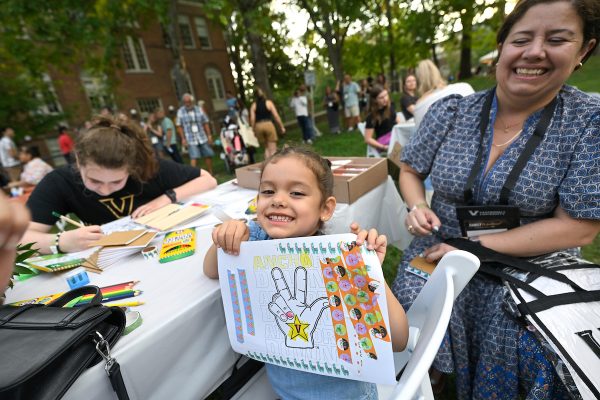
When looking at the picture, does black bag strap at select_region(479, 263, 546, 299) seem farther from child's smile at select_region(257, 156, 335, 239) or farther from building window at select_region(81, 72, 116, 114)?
building window at select_region(81, 72, 116, 114)

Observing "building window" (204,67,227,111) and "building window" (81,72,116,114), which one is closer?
"building window" (81,72,116,114)

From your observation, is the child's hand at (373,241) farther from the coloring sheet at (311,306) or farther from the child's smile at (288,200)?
the child's smile at (288,200)

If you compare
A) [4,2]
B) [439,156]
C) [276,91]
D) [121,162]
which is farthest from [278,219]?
[276,91]

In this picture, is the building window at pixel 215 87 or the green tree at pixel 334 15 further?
the building window at pixel 215 87

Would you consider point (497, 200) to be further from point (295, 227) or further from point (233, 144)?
point (233, 144)

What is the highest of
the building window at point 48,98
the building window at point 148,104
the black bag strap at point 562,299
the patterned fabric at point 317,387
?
the building window at point 48,98

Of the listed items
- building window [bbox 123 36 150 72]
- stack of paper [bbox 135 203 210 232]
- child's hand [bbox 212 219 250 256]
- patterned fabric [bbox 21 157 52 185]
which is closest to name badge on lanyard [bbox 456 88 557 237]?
child's hand [bbox 212 219 250 256]

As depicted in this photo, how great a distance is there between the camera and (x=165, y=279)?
4.03 ft

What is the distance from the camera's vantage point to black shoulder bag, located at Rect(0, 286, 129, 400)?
0.67 m

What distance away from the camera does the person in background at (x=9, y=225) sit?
482mm

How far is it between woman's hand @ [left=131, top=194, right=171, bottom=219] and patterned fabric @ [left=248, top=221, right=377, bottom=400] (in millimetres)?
1392

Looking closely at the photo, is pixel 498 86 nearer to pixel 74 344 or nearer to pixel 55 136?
pixel 74 344

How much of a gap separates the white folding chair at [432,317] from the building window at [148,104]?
20.6m

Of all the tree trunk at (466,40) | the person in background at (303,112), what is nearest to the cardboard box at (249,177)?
the person in background at (303,112)
